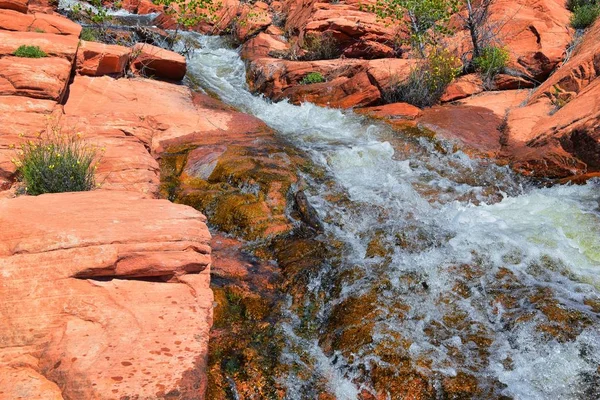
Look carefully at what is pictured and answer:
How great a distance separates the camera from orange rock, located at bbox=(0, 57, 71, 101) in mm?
7387

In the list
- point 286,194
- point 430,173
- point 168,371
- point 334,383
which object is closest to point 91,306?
point 168,371

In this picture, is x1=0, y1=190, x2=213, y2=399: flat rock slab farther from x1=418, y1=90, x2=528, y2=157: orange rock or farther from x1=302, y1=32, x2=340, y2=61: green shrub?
x1=302, y1=32, x2=340, y2=61: green shrub

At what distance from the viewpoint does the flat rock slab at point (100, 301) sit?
2904mm

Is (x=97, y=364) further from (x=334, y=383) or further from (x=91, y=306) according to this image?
(x=334, y=383)

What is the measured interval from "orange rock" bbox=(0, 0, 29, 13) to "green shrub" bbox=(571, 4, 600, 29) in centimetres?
1351

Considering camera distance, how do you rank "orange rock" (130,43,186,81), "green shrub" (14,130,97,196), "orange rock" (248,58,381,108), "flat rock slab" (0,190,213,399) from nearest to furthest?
"flat rock slab" (0,190,213,399)
"green shrub" (14,130,97,196)
"orange rock" (130,43,186,81)
"orange rock" (248,58,381,108)

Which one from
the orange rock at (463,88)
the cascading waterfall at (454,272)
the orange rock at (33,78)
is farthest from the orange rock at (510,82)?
the orange rock at (33,78)

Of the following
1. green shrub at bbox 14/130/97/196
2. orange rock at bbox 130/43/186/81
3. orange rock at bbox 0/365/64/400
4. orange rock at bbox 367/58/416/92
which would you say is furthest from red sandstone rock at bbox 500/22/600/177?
orange rock at bbox 130/43/186/81

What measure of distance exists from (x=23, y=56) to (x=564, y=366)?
29.8ft

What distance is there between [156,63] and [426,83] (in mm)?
6238

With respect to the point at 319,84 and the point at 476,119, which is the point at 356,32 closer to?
the point at 319,84

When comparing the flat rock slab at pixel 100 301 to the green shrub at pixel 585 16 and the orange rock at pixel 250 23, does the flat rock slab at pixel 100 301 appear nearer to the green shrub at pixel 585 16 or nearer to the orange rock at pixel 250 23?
the green shrub at pixel 585 16

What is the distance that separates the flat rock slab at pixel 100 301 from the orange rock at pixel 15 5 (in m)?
8.33

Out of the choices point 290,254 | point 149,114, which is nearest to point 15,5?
point 149,114
